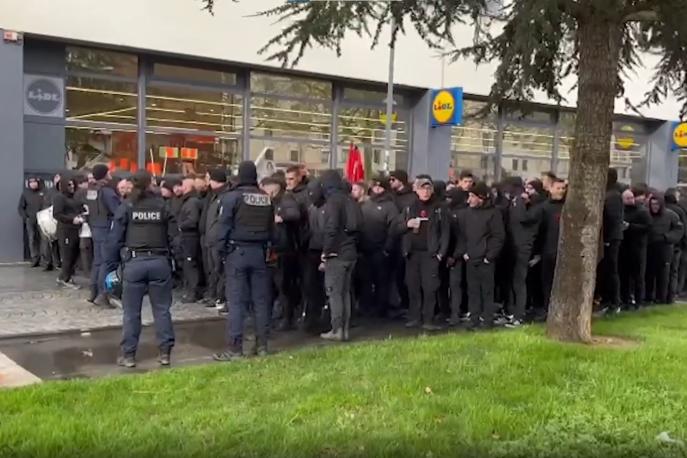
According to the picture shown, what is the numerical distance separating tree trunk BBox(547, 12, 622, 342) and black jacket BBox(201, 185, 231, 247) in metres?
3.57

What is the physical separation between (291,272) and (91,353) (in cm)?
283

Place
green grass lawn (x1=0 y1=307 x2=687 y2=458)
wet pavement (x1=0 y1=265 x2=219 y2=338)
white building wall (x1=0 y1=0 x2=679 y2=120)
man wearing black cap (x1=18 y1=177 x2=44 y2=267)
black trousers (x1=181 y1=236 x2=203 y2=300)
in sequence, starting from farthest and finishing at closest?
1. white building wall (x1=0 y1=0 x2=679 y2=120)
2. man wearing black cap (x1=18 y1=177 x2=44 y2=267)
3. black trousers (x1=181 y1=236 x2=203 y2=300)
4. wet pavement (x1=0 y1=265 x2=219 y2=338)
5. green grass lawn (x1=0 y1=307 x2=687 y2=458)

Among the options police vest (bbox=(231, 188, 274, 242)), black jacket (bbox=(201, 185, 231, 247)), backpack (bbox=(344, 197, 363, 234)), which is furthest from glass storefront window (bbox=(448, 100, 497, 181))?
police vest (bbox=(231, 188, 274, 242))

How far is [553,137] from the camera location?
987 inches

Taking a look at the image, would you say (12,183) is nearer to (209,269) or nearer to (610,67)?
(209,269)

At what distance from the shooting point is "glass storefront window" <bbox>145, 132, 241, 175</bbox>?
683 inches

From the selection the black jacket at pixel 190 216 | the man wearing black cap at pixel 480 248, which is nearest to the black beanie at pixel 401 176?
the man wearing black cap at pixel 480 248

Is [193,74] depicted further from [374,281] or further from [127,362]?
[127,362]

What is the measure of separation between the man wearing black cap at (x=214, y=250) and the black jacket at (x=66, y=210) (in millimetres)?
2460

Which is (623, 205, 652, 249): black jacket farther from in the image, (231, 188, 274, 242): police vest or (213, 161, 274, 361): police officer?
(231, 188, 274, 242): police vest

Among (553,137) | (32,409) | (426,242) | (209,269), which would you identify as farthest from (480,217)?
(553,137)

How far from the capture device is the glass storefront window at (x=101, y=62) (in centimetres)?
1620

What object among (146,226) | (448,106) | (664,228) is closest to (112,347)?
(146,226)

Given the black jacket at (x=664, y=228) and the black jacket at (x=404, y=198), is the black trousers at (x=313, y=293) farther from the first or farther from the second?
the black jacket at (x=664, y=228)
